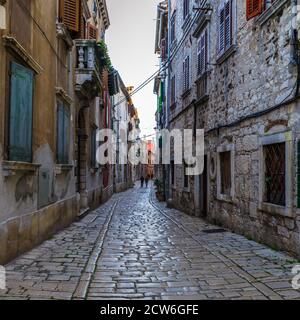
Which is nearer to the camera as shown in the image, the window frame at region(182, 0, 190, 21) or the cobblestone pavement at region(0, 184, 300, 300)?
the cobblestone pavement at region(0, 184, 300, 300)

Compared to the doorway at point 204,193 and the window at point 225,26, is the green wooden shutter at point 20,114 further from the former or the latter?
the doorway at point 204,193

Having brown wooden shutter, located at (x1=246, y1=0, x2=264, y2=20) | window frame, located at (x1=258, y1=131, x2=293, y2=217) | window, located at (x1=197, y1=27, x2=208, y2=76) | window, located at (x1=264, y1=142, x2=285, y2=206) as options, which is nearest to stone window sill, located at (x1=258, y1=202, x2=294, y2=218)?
window frame, located at (x1=258, y1=131, x2=293, y2=217)

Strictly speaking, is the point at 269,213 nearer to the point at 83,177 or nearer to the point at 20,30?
the point at 20,30

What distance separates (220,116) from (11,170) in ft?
21.6

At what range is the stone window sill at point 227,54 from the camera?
1025 cm

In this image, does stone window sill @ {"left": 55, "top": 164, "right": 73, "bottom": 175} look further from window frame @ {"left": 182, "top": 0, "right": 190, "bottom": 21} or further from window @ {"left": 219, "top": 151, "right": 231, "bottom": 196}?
window frame @ {"left": 182, "top": 0, "right": 190, "bottom": 21}

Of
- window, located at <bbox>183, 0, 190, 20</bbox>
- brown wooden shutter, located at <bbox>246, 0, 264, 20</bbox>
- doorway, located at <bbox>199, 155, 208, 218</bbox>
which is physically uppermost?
window, located at <bbox>183, 0, 190, 20</bbox>

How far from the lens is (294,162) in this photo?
7027mm

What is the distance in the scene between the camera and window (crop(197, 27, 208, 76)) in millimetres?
13344

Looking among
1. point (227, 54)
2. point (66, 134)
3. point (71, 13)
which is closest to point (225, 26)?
point (227, 54)

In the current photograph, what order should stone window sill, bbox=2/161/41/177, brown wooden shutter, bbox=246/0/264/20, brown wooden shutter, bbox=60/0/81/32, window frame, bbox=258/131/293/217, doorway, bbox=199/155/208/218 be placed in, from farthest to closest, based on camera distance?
doorway, bbox=199/155/208/218
brown wooden shutter, bbox=60/0/81/32
brown wooden shutter, bbox=246/0/264/20
window frame, bbox=258/131/293/217
stone window sill, bbox=2/161/41/177

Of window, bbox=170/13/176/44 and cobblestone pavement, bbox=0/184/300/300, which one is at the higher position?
window, bbox=170/13/176/44

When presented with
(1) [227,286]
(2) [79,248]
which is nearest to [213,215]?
(2) [79,248]

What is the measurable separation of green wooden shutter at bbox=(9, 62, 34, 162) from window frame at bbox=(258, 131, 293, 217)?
4437 mm
